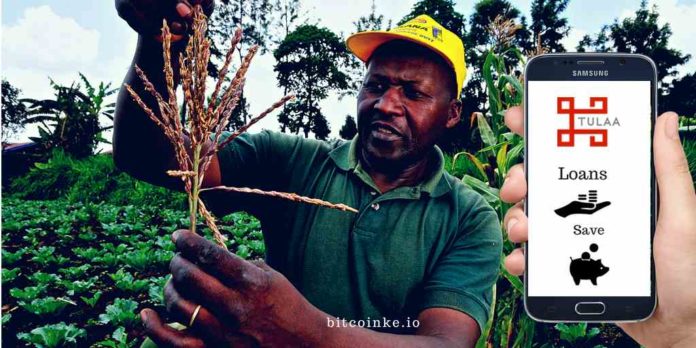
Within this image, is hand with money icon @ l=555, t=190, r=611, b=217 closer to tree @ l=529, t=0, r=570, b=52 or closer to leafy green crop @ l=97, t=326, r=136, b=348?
tree @ l=529, t=0, r=570, b=52

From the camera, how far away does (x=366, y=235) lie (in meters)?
1.32

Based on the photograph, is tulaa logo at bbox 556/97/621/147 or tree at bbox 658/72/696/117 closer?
tulaa logo at bbox 556/97/621/147

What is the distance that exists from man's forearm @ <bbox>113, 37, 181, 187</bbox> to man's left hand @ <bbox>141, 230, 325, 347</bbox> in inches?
13.5

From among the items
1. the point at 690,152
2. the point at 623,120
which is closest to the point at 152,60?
the point at 623,120

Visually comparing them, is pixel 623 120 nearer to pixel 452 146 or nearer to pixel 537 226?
pixel 537 226

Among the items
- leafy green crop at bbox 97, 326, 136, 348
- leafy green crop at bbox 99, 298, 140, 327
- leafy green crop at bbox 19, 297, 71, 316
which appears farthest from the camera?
leafy green crop at bbox 19, 297, 71, 316

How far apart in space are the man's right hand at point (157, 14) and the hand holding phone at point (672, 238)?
0.62 m

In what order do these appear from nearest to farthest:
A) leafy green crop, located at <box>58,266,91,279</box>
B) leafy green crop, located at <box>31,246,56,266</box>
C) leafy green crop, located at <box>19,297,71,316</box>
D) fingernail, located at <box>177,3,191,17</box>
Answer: fingernail, located at <box>177,3,191,17</box> → leafy green crop, located at <box>19,297,71,316</box> → leafy green crop, located at <box>58,266,91,279</box> → leafy green crop, located at <box>31,246,56,266</box>

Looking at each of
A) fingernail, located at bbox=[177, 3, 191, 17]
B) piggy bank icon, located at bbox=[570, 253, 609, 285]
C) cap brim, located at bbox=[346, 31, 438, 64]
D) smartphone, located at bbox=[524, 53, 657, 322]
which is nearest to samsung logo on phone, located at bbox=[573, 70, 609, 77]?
smartphone, located at bbox=[524, 53, 657, 322]

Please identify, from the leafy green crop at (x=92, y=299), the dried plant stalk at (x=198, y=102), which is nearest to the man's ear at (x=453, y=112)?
the dried plant stalk at (x=198, y=102)

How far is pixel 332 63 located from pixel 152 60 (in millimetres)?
874

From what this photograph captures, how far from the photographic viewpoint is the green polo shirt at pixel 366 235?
4.24 feet

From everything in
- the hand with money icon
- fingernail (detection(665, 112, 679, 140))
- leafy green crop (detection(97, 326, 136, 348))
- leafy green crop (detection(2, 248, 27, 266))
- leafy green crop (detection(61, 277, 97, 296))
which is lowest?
leafy green crop (detection(97, 326, 136, 348))

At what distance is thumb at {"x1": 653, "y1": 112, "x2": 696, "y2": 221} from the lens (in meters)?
0.87
